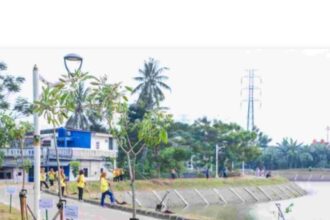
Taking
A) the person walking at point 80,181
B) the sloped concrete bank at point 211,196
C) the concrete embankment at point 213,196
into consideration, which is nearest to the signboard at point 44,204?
the person walking at point 80,181

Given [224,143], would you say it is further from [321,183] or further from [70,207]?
[70,207]

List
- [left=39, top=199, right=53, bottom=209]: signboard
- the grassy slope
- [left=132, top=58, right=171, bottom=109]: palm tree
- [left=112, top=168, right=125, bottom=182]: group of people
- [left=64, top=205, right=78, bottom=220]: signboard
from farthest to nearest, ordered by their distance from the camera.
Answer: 1. [left=132, top=58, right=171, bottom=109]: palm tree
2. [left=112, top=168, right=125, bottom=182]: group of people
3. the grassy slope
4. [left=39, top=199, right=53, bottom=209]: signboard
5. [left=64, top=205, right=78, bottom=220]: signboard

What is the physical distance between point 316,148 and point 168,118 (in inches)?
1570

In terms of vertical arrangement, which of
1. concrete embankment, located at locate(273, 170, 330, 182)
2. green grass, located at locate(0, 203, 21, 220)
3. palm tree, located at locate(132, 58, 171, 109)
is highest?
palm tree, located at locate(132, 58, 171, 109)

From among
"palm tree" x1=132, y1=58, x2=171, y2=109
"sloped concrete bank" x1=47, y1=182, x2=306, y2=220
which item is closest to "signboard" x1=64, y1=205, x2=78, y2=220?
"sloped concrete bank" x1=47, y1=182, x2=306, y2=220

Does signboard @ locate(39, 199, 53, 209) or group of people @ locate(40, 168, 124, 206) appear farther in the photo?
group of people @ locate(40, 168, 124, 206)

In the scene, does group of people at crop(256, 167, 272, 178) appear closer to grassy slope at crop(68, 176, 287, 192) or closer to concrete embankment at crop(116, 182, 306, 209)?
grassy slope at crop(68, 176, 287, 192)

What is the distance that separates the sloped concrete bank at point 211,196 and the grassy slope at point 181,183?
27cm

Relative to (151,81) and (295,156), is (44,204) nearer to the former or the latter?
(151,81)

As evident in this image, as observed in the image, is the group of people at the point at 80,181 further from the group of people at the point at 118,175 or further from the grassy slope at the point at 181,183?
the grassy slope at the point at 181,183

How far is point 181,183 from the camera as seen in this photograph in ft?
90.7

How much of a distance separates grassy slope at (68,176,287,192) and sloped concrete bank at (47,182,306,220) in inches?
10.6

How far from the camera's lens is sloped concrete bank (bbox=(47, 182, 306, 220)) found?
23484mm

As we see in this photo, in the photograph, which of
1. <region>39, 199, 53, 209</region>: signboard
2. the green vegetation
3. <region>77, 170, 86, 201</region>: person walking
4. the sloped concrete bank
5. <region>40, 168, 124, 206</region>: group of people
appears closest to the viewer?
<region>39, 199, 53, 209</region>: signboard
